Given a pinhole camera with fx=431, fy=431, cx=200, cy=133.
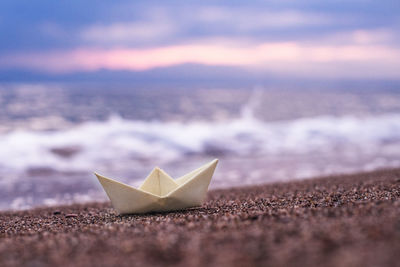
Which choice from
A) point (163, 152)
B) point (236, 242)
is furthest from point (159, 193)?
point (163, 152)

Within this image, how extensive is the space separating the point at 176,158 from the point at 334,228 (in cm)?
1478

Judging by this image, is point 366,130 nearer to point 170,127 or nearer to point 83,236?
point 170,127

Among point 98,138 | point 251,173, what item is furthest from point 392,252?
point 98,138

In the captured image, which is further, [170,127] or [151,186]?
[170,127]

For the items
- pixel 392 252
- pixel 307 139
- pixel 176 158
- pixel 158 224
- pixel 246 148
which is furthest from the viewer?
pixel 307 139

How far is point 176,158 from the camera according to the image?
59.9ft

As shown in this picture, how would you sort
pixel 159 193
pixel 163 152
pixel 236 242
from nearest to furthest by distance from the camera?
1. pixel 236 242
2. pixel 159 193
3. pixel 163 152

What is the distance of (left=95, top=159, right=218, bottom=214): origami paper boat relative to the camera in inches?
225

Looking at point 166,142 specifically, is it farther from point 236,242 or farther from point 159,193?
point 236,242

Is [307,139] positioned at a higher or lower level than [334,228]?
higher

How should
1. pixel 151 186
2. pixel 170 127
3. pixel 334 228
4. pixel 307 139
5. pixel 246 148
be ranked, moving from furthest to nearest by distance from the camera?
pixel 170 127 → pixel 307 139 → pixel 246 148 → pixel 151 186 → pixel 334 228

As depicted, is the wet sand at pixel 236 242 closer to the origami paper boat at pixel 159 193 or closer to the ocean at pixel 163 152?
the origami paper boat at pixel 159 193

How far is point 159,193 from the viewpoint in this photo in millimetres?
6031

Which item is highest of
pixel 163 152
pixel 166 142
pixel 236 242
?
pixel 166 142
